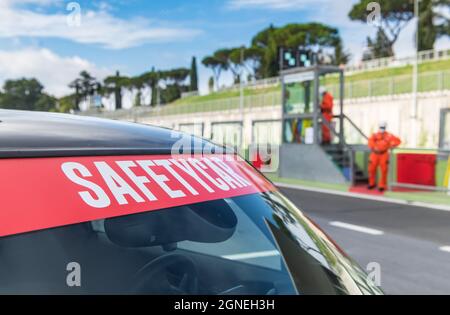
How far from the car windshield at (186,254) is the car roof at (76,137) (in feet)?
0.76

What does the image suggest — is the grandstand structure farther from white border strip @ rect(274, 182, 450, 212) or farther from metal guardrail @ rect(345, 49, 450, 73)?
white border strip @ rect(274, 182, 450, 212)

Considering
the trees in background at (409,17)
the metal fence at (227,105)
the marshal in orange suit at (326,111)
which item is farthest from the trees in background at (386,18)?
the marshal in orange suit at (326,111)

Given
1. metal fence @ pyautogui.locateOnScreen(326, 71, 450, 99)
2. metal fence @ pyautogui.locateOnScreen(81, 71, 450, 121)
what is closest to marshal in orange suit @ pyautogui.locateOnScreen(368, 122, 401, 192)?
metal fence @ pyautogui.locateOnScreen(81, 71, 450, 121)

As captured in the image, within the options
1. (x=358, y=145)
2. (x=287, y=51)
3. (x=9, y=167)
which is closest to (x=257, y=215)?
(x=9, y=167)

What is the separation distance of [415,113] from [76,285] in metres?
34.6

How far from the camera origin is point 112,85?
8481 centimetres

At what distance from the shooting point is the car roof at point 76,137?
4.70ft

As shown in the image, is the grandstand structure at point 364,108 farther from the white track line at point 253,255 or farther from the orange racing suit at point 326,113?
the white track line at point 253,255

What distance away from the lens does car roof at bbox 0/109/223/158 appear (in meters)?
1.43

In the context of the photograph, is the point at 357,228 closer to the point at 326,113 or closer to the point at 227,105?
the point at 326,113

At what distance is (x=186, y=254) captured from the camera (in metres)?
1.77

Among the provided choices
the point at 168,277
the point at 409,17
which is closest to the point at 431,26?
the point at 409,17
